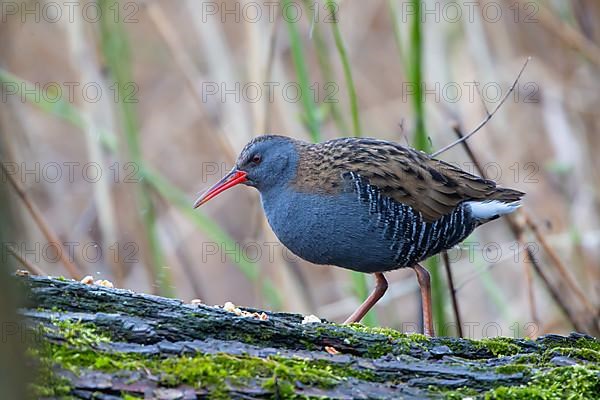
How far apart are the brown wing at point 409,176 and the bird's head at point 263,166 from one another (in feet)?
0.53

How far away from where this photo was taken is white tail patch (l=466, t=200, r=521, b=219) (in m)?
4.00

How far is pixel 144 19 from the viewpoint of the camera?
8.79 metres

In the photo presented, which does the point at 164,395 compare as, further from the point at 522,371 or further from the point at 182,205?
the point at 182,205

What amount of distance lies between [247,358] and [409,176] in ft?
5.73

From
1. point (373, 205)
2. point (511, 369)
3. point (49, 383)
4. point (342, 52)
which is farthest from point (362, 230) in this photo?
point (49, 383)

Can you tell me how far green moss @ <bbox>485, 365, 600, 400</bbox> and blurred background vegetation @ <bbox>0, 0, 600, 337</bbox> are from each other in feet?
4.61

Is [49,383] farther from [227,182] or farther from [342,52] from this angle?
[227,182]

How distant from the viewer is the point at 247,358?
2350 millimetres

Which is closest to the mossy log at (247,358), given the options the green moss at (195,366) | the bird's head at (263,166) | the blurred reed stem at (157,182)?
the green moss at (195,366)

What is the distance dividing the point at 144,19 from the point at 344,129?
5017 mm

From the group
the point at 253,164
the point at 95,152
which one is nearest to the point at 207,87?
the point at 95,152

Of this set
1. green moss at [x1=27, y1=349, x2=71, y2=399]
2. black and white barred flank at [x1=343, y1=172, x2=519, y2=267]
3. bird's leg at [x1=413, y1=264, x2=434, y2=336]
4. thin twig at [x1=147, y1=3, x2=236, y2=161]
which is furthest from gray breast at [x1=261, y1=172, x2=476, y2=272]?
green moss at [x1=27, y1=349, x2=71, y2=399]

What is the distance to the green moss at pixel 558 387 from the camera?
2352 mm

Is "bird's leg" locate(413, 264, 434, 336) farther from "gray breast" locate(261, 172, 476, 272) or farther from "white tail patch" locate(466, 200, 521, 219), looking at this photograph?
"white tail patch" locate(466, 200, 521, 219)
